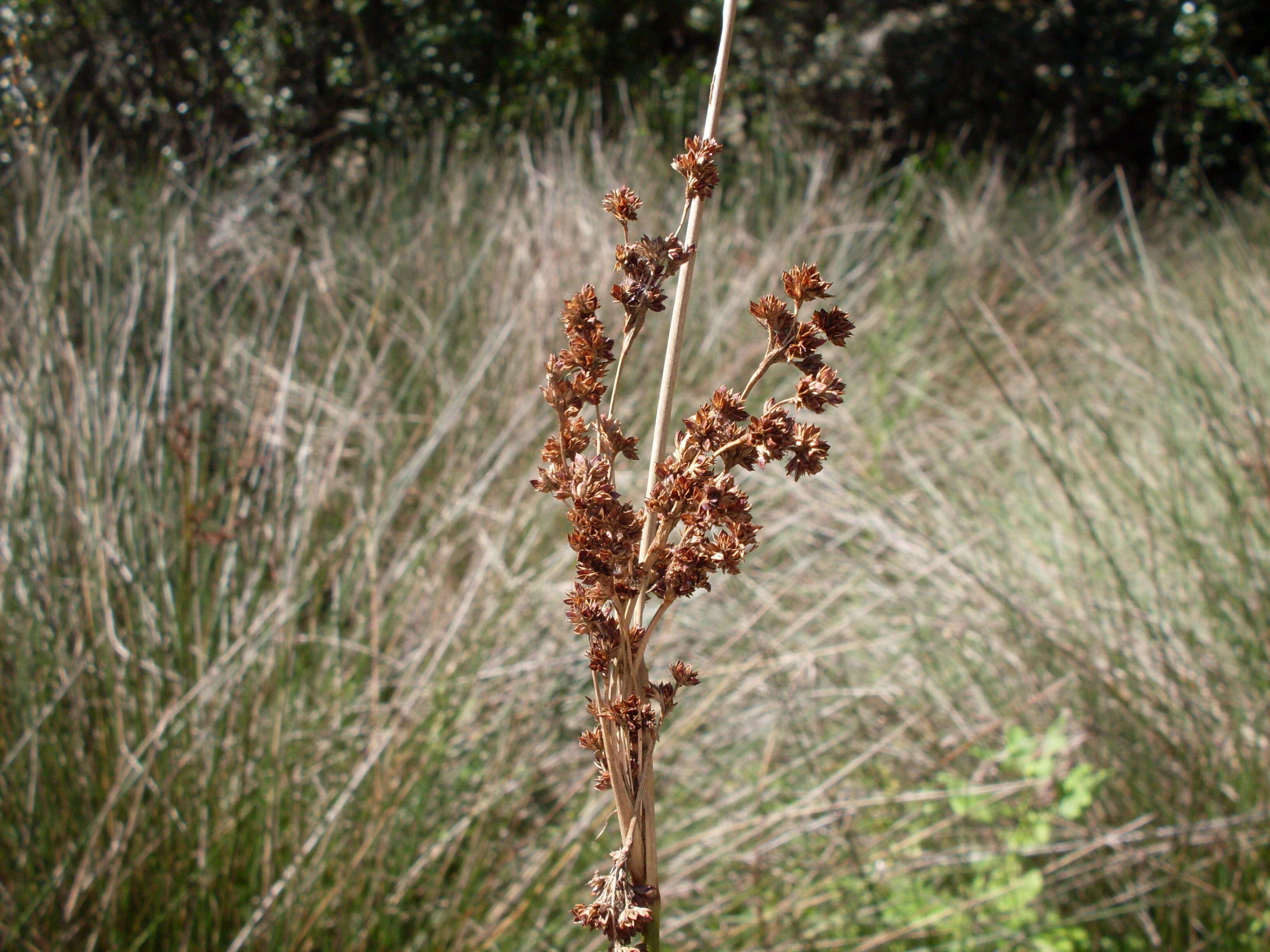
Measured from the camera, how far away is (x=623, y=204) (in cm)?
46

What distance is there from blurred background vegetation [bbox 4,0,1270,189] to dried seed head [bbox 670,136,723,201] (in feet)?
9.96

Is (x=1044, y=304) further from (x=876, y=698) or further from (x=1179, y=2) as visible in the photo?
(x=1179, y=2)

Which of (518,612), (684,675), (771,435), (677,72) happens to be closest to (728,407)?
(771,435)

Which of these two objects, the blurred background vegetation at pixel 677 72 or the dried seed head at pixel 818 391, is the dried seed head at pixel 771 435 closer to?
the dried seed head at pixel 818 391

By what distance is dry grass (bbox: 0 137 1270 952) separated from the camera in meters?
1.43

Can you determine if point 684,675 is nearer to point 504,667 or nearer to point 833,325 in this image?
point 833,325

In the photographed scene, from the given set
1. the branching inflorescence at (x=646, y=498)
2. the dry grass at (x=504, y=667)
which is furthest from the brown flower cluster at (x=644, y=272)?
the dry grass at (x=504, y=667)

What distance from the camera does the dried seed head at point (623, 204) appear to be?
1.51ft

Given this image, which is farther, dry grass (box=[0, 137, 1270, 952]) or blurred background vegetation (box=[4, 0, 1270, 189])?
blurred background vegetation (box=[4, 0, 1270, 189])

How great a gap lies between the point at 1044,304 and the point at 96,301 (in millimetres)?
4274

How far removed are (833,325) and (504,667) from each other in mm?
1480

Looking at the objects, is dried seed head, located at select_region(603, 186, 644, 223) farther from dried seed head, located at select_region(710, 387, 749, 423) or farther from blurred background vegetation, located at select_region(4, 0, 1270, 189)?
blurred background vegetation, located at select_region(4, 0, 1270, 189)

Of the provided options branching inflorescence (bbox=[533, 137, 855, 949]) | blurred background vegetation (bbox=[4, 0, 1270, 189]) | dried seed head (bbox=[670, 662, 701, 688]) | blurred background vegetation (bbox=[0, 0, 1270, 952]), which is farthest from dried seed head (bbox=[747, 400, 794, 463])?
blurred background vegetation (bbox=[4, 0, 1270, 189])

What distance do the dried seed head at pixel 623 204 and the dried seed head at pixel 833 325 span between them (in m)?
0.09
